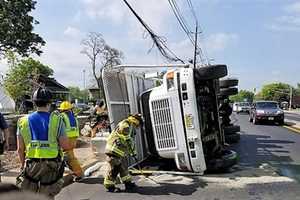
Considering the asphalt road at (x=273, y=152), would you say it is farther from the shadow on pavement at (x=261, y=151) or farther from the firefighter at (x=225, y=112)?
the firefighter at (x=225, y=112)

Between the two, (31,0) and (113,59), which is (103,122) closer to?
(31,0)

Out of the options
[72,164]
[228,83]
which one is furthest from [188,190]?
[228,83]

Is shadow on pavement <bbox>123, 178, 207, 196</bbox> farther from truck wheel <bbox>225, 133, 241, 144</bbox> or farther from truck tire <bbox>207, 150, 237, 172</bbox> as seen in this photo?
truck wheel <bbox>225, 133, 241, 144</bbox>

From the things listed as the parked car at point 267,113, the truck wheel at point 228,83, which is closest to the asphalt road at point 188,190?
the truck wheel at point 228,83

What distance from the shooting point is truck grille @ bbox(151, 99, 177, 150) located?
971 centimetres

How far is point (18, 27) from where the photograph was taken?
40.1 metres

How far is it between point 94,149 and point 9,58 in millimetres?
18234

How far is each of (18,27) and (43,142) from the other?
3710 centimetres

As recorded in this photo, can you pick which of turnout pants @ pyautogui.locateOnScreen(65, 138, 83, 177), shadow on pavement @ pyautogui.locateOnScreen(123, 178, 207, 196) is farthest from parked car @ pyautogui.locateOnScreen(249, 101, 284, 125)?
turnout pants @ pyautogui.locateOnScreen(65, 138, 83, 177)

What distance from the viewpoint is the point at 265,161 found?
11938 mm

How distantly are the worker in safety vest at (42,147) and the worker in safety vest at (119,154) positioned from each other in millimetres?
3130

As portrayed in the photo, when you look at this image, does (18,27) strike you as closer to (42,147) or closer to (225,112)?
(225,112)

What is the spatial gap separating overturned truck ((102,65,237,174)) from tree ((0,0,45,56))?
97.4 feet

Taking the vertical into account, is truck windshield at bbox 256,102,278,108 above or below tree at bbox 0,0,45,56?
below
